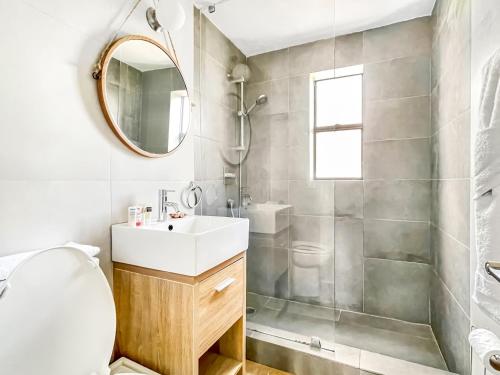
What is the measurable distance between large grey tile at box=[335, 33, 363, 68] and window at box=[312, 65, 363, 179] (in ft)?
0.20

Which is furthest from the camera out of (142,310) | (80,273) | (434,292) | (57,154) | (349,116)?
(349,116)

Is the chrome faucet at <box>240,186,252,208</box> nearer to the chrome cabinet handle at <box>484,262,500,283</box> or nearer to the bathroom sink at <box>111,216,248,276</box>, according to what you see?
the bathroom sink at <box>111,216,248,276</box>

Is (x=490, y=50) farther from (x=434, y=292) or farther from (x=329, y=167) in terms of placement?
(x=434, y=292)

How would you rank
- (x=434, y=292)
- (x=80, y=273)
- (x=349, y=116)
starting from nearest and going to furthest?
(x=80, y=273), (x=434, y=292), (x=349, y=116)

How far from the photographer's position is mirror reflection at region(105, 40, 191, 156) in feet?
3.73

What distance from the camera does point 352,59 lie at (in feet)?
6.64

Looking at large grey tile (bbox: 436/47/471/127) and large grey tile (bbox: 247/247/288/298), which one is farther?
large grey tile (bbox: 247/247/288/298)

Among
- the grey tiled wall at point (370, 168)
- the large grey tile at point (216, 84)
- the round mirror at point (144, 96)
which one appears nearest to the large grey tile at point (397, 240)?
the grey tiled wall at point (370, 168)

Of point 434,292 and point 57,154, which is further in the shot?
point 434,292

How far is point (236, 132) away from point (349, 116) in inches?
37.6

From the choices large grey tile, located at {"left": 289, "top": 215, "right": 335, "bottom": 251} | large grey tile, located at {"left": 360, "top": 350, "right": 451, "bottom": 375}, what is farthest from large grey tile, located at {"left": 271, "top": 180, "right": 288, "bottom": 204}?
large grey tile, located at {"left": 360, "top": 350, "right": 451, "bottom": 375}

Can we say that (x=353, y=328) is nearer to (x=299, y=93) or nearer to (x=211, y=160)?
(x=211, y=160)

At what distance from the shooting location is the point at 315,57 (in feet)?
6.16

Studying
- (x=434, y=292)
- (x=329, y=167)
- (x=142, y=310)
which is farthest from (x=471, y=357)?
(x=142, y=310)
